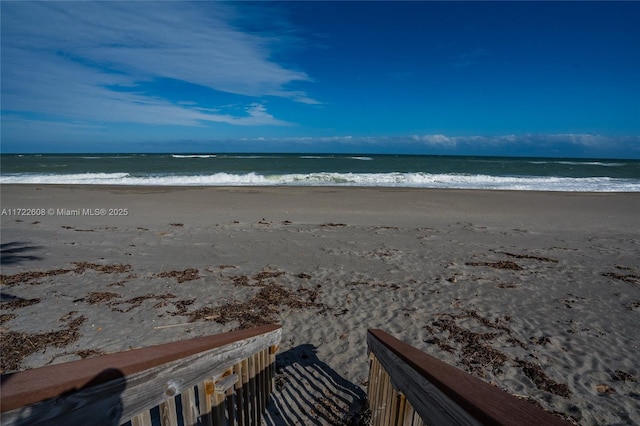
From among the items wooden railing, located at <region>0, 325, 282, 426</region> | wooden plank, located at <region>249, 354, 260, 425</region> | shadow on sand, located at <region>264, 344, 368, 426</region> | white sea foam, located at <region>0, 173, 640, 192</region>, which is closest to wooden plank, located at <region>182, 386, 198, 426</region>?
wooden railing, located at <region>0, 325, 282, 426</region>

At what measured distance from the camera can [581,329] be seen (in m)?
4.91

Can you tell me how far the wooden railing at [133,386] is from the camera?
0.98 meters

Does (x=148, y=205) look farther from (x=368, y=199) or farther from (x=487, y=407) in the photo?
(x=487, y=407)

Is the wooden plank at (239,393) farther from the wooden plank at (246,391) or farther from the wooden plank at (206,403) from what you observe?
the wooden plank at (206,403)

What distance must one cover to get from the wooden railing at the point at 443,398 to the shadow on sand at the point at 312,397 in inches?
45.8

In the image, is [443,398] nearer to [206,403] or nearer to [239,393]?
[206,403]

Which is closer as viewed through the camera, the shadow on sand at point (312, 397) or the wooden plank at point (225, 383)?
the wooden plank at point (225, 383)

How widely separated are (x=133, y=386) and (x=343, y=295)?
16.0 ft

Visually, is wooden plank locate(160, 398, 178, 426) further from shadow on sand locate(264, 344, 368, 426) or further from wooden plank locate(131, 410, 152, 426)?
shadow on sand locate(264, 344, 368, 426)

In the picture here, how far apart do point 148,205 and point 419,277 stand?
12.5m

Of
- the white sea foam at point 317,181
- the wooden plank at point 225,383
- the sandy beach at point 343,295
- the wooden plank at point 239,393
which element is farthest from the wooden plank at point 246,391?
the white sea foam at point 317,181

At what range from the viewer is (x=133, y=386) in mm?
1304

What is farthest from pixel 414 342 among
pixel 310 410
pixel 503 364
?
pixel 310 410

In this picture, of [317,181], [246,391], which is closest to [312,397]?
[246,391]
